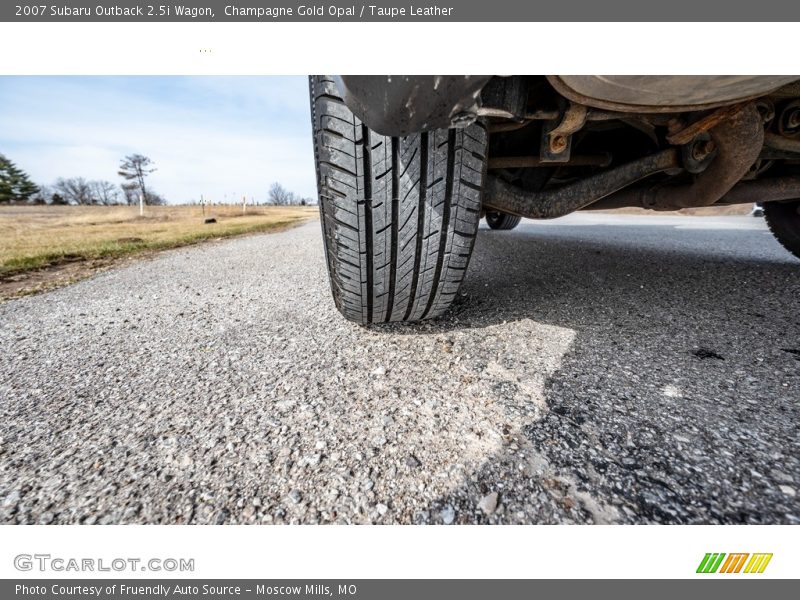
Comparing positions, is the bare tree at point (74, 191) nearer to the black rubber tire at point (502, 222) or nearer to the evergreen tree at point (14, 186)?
the evergreen tree at point (14, 186)

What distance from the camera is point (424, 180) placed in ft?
3.12

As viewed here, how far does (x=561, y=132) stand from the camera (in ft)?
2.96

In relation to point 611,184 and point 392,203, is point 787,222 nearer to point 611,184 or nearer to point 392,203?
point 611,184

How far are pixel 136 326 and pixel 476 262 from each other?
6.53 feet

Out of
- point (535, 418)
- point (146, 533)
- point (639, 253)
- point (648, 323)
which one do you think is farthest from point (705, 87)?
point (639, 253)

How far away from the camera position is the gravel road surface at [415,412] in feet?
2.00

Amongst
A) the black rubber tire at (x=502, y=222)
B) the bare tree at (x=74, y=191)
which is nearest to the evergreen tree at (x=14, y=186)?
the bare tree at (x=74, y=191)

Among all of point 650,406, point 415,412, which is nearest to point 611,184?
point 650,406

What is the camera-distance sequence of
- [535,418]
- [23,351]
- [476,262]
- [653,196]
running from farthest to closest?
[476,262]
[653,196]
[23,351]
[535,418]

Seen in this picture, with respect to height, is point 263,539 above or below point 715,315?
below

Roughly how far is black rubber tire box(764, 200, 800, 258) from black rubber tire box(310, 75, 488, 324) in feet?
8.82

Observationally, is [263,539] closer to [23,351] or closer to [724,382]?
[724,382]

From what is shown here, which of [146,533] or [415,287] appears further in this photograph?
[415,287]

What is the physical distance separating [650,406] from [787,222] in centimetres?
258
